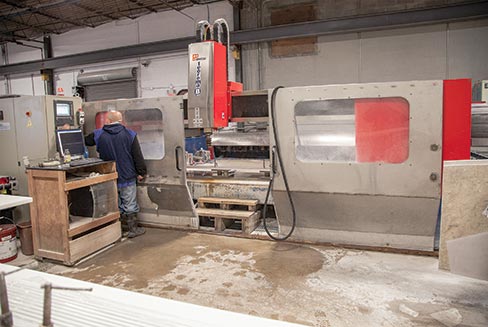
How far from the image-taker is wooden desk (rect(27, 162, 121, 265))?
3.41m

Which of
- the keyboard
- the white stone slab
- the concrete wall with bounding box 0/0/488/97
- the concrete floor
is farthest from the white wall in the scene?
the white stone slab

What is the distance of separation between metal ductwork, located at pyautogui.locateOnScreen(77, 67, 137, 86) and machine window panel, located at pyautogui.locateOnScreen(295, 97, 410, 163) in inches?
213

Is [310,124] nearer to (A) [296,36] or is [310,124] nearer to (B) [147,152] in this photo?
(B) [147,152]

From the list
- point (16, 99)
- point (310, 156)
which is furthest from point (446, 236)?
point (16, 99)

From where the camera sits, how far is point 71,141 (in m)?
3.99

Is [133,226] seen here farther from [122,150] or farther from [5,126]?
[5,126]

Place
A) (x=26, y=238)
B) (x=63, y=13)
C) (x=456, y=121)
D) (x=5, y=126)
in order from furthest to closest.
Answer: (x=63, y=13) < (x=5, y=126) < (x=26, y=238) < (x=456, y=121)

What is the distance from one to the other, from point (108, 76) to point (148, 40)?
1198 millimetres

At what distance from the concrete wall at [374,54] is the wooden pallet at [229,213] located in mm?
3224

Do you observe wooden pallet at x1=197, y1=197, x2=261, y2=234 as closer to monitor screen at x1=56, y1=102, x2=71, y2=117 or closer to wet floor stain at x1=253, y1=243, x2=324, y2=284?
wet floor stain at x1=253, y1=243, x2=324, y2=284

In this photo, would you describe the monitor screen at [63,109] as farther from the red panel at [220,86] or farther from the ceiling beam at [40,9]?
the ceiling beam at [40,9]

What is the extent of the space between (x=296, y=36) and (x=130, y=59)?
3838 mm

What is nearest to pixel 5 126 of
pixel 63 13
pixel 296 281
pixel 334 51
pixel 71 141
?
pixel 71 141

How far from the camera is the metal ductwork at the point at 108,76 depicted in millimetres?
7934
